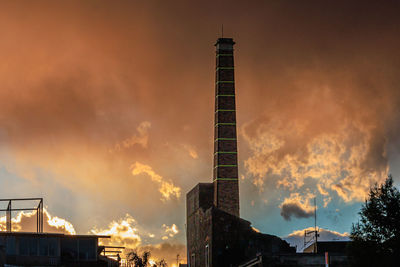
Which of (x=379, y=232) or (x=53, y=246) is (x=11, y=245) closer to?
(x=53, y=246)

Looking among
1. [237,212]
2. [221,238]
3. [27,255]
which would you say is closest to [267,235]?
[221,238]

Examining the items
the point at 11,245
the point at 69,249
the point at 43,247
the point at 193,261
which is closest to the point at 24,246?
the point at 11,245

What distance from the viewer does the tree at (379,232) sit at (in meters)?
48.3

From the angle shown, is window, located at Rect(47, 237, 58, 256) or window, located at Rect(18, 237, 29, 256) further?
window, located at Rect(47, 237, 58, 256)

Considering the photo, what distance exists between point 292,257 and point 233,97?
28.9m

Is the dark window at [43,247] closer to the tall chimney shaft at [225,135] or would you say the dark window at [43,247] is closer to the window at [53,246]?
the window at [53,246]

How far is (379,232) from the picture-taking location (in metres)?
49.5

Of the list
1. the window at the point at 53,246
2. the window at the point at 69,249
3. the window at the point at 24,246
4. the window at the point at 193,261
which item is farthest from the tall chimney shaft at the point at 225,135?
the window at the point at 24,246

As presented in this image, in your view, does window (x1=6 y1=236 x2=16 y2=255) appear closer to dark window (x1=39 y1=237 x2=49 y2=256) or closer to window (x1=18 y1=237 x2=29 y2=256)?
window (x1=18 y1=237 x2=29 y2=256)

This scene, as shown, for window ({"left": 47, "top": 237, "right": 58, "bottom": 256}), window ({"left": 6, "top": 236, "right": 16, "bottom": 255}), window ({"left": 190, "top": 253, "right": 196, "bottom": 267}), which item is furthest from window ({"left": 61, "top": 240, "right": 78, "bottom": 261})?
window ({"left": 190, "top": 253, "right": 196, "bottom": 267})

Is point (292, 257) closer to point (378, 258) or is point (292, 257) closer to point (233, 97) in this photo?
point (378, 258)

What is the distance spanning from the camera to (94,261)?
59000mm

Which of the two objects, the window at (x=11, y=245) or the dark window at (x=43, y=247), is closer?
the window at (x=11, y=245)

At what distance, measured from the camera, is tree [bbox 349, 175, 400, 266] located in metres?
48.3
